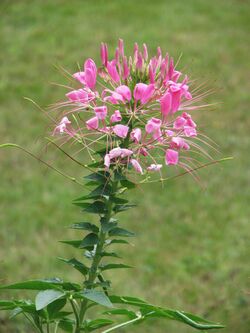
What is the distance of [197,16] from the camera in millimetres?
7191

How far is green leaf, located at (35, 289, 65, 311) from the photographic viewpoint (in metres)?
0.95

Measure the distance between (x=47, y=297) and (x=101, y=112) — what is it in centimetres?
30

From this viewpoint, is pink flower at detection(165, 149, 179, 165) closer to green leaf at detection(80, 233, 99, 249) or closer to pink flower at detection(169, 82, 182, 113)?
pink flower at detection(169, 82, 182, 113)

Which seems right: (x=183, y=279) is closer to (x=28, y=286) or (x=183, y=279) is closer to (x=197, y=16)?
(x=28, y=286)

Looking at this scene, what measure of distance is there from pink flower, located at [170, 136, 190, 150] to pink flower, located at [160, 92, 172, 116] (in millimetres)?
47

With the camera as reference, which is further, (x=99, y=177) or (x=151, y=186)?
(x=151, y=186)

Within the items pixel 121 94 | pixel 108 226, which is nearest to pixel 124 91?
pixel 121 94

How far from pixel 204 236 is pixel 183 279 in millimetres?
439

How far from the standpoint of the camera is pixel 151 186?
4.41 metres

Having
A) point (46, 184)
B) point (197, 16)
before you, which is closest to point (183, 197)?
point (46, 184)

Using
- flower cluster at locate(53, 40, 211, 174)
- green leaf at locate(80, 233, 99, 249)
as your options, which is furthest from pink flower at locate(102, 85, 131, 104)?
green leaf at locate(80, 233, 99, 249)

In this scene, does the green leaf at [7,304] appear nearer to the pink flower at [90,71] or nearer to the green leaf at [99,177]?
the green leaf at [99,177]

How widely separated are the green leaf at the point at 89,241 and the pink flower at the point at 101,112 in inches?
7.6

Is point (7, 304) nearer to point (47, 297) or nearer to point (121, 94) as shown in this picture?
point (47, 297)
